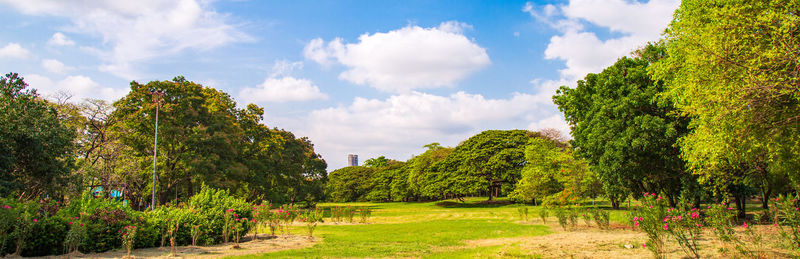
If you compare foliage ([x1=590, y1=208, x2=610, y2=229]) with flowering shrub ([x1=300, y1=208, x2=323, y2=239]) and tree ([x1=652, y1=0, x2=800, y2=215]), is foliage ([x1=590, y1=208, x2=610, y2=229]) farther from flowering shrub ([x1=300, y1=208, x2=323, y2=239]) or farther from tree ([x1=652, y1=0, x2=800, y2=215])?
flowering shrub ([x1=300, y1=208, x2=323, y2=239])

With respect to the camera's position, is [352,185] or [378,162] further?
[378,162]

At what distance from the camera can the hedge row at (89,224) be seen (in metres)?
9.25

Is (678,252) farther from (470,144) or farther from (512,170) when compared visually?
(470,144)

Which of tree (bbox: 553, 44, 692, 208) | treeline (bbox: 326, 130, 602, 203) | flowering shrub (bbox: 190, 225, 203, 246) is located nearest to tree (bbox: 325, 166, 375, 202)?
treeline (bbox: 326, 130, 602, 203)

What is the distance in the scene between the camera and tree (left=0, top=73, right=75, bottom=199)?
14.8 metres

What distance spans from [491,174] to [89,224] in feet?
138

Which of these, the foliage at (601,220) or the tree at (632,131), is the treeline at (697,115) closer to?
the tree at (632,131)

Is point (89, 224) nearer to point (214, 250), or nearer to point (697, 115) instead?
point (214, 250)

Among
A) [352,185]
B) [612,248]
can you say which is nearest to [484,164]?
[612,248]

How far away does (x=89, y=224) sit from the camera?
1048 centimetres

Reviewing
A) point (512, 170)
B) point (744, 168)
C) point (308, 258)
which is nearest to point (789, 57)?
point (744, 168)

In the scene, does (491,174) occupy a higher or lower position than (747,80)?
lower

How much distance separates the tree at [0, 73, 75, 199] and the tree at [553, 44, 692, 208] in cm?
2103

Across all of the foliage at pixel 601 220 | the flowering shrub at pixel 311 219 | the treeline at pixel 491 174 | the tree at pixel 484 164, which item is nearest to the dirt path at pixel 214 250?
the flowering shrub at pixel 311 219
